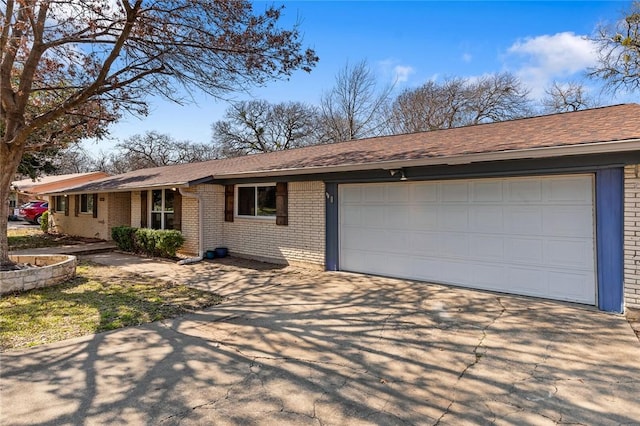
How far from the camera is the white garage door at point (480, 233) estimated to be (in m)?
5.91

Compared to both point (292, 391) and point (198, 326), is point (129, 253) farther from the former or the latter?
point (292, 391)

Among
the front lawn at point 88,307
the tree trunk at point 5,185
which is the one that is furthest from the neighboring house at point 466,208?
the tree trunk at point 5,185

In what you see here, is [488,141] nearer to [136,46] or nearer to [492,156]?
[492,156]

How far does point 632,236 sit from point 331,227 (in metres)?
5.57

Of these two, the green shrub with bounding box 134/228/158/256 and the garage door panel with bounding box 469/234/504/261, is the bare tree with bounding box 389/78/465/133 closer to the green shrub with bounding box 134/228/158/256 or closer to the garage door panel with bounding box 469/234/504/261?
the green shrub with bounding box 134/228/158/256

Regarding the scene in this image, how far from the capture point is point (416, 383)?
348 centimetres

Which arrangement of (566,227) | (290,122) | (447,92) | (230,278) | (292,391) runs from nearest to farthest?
(292,391) → (566,227) → (230,278) → (447,92) → (290,122)

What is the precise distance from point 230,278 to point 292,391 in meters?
5.37

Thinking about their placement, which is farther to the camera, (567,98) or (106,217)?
(567,98)

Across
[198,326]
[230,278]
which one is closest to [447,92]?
[230,278]

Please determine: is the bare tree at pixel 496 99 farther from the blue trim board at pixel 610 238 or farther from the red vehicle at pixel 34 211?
the red vehicle at pixel 34 211

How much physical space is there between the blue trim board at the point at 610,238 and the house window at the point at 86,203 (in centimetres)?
1863

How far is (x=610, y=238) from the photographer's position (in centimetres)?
545

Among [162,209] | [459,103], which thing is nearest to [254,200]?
[162,209]
